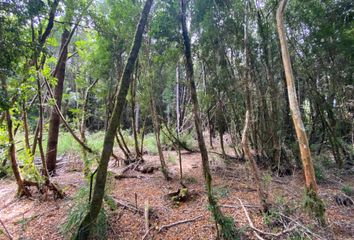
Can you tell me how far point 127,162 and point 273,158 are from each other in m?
4.34

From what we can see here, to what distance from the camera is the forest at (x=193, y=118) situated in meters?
3.23

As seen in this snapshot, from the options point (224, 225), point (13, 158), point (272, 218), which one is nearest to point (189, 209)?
point (224, 225)

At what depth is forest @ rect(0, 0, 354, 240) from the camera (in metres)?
3.23

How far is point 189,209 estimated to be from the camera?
14.2 ft

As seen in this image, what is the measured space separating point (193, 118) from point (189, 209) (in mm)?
2558

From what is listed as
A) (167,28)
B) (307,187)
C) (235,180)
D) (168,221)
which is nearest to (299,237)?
(307,187)

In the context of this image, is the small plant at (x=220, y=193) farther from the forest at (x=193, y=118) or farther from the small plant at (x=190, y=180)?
the small plant at (x=190, y=180)

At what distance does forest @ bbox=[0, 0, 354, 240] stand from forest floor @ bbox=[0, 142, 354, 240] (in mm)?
26

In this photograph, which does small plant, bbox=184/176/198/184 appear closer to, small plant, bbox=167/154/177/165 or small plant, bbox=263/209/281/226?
small plant, bbox=167/154/177/165

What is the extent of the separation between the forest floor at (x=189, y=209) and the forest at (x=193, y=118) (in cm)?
3

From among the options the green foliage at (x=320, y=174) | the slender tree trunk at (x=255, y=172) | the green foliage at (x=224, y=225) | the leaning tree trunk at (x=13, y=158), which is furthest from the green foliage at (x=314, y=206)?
the leaning tree trunk at (x=13, y=158)

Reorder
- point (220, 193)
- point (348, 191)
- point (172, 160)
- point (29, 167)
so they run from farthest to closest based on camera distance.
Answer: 1. point (172, 160)
2. point (348, 191)
3. point (29, 167)
4. point (220, 193)

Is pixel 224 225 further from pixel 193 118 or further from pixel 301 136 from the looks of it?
pixel 193 118

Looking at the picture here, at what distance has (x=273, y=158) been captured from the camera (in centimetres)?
618
